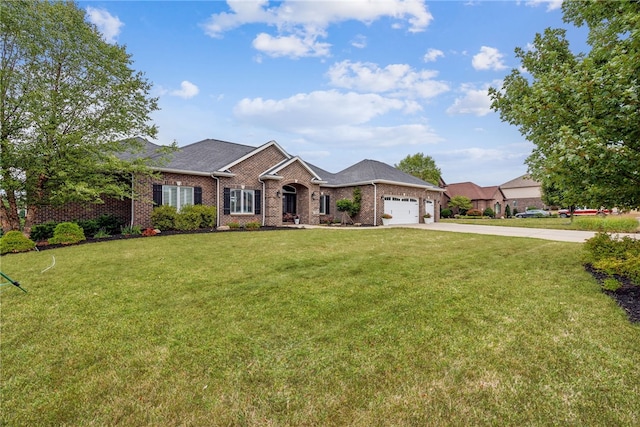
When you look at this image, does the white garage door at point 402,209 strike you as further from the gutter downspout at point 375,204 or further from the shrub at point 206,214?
the shrub at point 206,214

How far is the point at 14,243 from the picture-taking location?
915 cm

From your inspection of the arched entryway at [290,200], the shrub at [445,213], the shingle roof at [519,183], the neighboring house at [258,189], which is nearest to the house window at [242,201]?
the neighboring house at [258,189]

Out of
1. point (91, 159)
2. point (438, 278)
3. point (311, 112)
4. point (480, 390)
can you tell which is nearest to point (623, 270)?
point (438, 278)

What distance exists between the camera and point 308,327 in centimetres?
375

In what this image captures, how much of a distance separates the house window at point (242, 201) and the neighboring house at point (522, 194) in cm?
4459

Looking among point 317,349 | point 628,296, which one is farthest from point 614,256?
point 317,349

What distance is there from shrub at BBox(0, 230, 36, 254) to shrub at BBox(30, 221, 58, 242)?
1.91 m

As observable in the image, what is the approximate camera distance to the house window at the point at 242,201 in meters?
16.8

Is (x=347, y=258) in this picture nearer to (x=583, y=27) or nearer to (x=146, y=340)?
(x=146, y=340)

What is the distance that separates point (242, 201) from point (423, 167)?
3412cm

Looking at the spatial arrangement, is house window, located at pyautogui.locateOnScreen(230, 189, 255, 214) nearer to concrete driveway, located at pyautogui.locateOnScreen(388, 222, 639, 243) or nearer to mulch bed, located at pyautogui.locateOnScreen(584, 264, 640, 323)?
concrete driveway, located at pyautogui.locateOnScreen(388, 222, 639, 243)

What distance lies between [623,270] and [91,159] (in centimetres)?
1569

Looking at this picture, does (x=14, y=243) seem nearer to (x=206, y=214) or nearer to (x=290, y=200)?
(x=206, y=214)

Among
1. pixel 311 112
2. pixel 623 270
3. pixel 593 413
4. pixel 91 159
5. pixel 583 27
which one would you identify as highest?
→ pixel 311 112
